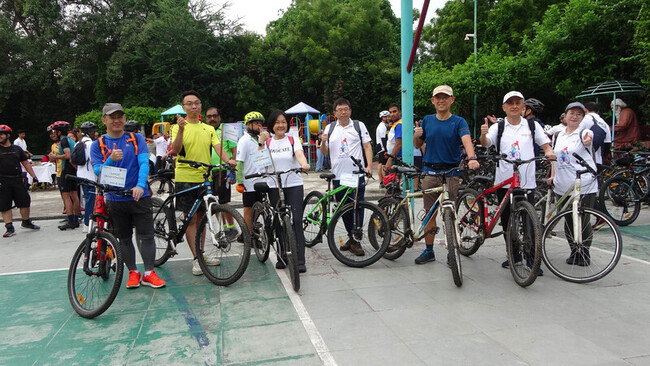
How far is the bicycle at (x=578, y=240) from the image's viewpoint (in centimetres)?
448

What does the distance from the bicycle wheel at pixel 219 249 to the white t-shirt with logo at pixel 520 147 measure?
284 cm

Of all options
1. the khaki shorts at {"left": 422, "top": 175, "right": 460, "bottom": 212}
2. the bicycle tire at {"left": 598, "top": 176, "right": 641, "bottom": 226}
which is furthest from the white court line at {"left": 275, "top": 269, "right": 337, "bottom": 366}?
the bicycle tire at {"left": 598, "top": 176, "right": 641, "bottom": 226}

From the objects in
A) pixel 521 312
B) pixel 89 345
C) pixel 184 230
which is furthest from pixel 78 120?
pixel 521 312

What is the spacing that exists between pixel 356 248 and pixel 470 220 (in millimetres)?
1339

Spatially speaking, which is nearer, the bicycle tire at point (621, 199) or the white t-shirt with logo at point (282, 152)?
the white t-shirt with logo at point (282, 152)

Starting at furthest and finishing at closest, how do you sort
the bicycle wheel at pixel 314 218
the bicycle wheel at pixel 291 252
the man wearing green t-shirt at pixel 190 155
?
1. the bicycle wheel at pixel 314 218
2. the man wearing green t-shirt at pixel 190 155
3. the bicycle wheel at pixel 291 252

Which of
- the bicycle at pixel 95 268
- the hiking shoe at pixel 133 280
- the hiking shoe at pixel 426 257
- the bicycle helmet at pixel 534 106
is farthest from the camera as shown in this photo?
the bicycle helmet at pixel 534 106

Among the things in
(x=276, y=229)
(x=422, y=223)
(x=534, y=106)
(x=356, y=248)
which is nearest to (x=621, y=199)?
(x=534, y=106)

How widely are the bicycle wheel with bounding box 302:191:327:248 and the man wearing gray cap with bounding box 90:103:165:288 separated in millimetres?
1842

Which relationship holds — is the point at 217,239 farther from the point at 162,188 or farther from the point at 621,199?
the point at 162,188

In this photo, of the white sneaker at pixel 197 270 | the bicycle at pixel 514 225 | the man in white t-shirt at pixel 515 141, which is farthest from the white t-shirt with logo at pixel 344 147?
the white sneaker at pixel 197 270

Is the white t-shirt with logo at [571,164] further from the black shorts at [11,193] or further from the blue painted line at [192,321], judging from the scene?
the black shorts at [11,193]

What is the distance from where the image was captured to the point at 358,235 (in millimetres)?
5348

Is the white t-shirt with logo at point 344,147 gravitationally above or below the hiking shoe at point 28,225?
above
